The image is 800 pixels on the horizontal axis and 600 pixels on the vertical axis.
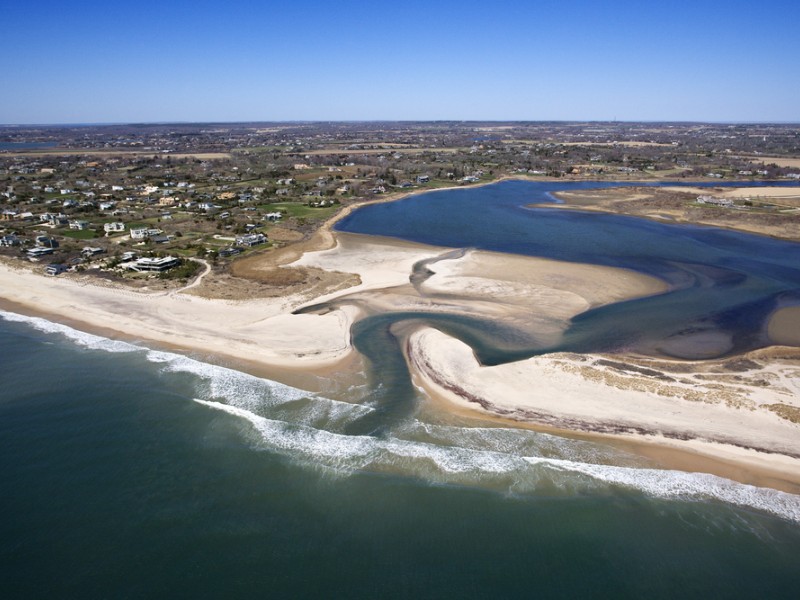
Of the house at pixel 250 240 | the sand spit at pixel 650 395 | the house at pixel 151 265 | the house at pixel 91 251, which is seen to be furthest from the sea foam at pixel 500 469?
the house at pixel 91 251

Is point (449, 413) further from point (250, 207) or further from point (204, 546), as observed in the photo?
point (250, 207)

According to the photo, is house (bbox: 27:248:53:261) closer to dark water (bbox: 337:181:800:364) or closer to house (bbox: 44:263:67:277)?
house (bbox: 44:263:67:277)

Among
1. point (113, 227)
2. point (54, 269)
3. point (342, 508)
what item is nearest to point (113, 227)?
point (113, 227)

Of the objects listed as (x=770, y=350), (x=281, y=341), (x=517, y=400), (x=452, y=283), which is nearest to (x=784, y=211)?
(x=770, y=350)

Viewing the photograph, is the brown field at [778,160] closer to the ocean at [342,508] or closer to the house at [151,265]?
the ocean at [342,508]

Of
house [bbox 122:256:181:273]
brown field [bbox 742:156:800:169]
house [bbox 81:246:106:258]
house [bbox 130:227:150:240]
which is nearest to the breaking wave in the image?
house [bbox 122:256:181:273]

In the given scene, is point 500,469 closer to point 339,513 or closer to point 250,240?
point 339,513
